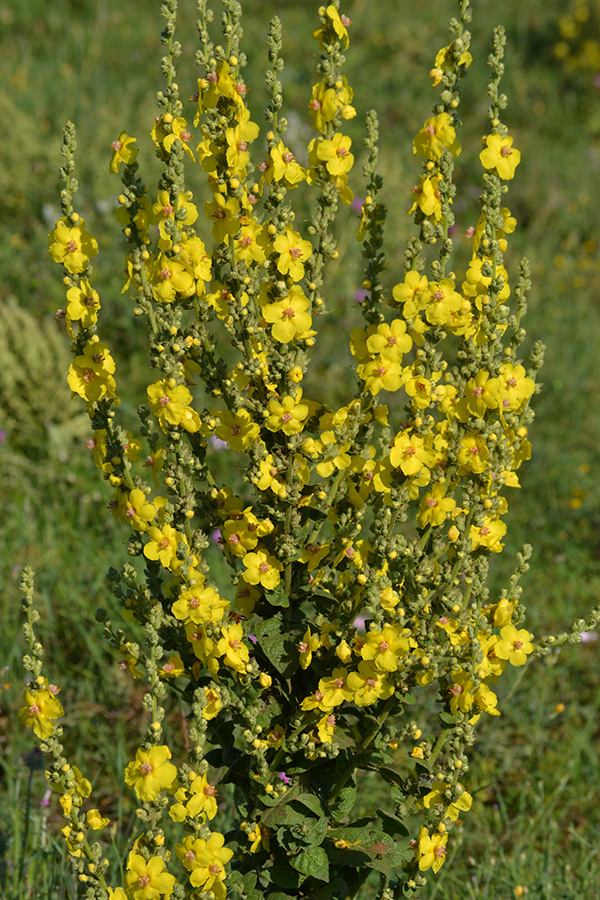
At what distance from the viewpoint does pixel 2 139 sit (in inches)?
273

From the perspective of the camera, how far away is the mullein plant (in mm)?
1974

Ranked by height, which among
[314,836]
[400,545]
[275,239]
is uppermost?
[275,239]

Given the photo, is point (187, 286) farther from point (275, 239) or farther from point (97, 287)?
point (97, 287)

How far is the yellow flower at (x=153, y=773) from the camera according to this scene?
195 centimetres

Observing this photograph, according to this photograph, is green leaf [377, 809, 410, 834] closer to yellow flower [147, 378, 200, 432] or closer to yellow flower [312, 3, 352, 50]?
yellow flower [147, 378, 200, 432]

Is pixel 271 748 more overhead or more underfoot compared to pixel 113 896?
more overhead

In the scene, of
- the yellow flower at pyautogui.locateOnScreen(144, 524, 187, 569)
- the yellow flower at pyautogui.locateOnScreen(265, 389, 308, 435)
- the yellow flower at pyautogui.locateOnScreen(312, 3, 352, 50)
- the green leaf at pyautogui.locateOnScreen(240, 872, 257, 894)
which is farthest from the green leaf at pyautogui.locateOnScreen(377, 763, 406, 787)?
the yellow flower at pyautogui.locateOnScreen(312, 3, 352, 50)

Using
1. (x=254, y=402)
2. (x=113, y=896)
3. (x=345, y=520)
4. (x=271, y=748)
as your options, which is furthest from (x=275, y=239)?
(x=113, y=896)

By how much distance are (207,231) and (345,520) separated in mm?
4997

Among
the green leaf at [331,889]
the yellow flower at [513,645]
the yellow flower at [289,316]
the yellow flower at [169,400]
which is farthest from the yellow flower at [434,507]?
the green leaf at [331,889]

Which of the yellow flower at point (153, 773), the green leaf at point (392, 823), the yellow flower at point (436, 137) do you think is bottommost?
the yellow flower at point (153, 773)

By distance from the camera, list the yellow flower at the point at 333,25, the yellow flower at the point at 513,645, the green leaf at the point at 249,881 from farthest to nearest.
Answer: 1. the green leaf at the point at 249,881
2. the yellow flower at the point at 513,645
3. the yellow flower at the point at 333,25

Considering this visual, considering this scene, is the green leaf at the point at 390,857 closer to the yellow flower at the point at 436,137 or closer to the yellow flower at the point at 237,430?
the yellow flower at the point at 237,430

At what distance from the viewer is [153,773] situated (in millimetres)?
1955
